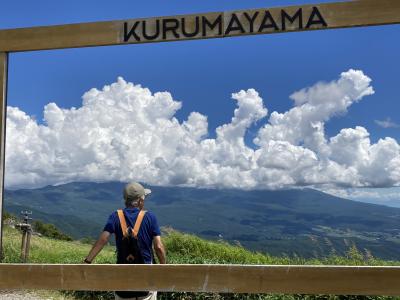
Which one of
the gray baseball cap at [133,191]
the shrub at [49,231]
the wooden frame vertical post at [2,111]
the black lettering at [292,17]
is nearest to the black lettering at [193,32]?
the black lettering at [292,17]

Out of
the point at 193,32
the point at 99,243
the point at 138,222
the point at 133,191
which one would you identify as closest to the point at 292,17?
the point at 193,32

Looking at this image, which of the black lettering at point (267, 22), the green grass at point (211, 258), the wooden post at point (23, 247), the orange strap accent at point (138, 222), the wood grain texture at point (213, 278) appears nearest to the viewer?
the wood grain texture at point (213, 278)

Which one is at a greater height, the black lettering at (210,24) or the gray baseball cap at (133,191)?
the black lettering at (210,24)

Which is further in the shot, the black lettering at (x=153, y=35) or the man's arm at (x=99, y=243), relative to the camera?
the black lettering at (x=153, y=35)

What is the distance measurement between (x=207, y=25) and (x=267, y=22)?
1.74 ft

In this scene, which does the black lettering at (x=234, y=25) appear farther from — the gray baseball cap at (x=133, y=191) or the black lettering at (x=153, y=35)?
the gray baseball cap at (x=133, y=191)

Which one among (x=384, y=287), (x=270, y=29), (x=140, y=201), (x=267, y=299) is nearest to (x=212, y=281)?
(x=140, y=201)

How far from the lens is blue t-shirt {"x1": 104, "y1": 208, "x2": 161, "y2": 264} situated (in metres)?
4.84

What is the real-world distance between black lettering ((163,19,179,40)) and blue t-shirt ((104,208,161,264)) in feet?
5.30

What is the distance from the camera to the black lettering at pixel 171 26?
203 inches

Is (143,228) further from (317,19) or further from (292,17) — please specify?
(317,19)

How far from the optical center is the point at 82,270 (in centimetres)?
467

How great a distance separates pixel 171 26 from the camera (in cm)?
518

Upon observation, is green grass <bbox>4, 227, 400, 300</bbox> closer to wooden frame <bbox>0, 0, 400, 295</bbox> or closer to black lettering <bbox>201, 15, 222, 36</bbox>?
wooden frame <bbox>0, 0, 400, 295</bbox>
